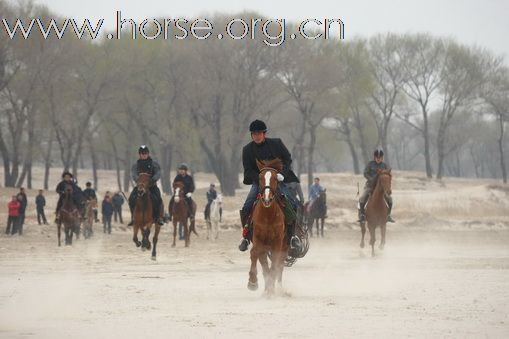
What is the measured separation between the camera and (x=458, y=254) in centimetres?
2805

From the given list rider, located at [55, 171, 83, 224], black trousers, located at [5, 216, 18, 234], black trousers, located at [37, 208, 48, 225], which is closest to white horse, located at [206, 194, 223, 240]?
rider, located at [55, 171, 83, 224]

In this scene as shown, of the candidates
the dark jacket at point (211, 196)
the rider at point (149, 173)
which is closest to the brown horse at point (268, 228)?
the rider at point (149, 173)

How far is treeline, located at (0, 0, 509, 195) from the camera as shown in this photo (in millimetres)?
64750

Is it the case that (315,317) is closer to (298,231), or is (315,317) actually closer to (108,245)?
(298,231)

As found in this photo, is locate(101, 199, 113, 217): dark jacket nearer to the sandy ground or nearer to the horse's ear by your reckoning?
the sandy ground

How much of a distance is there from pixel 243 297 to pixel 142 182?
9152 mm

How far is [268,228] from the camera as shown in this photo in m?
15.3

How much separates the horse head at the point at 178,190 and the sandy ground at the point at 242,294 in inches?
61.2

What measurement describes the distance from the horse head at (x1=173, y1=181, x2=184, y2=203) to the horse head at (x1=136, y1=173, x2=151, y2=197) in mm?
6450

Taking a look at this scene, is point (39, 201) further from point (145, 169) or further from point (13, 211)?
point (145, 169)

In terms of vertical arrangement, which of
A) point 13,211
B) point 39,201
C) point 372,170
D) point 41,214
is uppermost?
point 372,170

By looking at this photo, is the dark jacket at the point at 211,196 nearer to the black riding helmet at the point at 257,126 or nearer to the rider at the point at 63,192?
the rider at the point at 63,192

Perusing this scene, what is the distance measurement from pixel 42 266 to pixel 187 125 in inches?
1949

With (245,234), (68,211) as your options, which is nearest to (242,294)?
(245,234)
